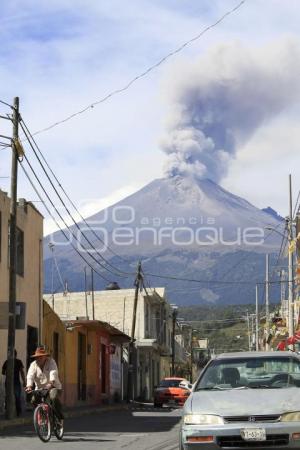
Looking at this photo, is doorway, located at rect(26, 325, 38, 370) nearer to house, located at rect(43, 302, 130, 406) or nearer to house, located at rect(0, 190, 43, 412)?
house, located at rect(0, 190, 43, 412)

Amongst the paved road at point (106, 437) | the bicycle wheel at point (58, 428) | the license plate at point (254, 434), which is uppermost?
the license plate at point (254, 434)

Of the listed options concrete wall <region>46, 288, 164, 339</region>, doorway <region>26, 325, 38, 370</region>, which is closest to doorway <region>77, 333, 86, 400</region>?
doorway <region>26, 325, 38, 370</region>

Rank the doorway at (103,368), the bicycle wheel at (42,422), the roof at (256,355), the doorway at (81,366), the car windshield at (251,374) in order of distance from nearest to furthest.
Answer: the car windshield at (251,374), the roof at (256,355), the bicycle wheel at (42,422), the doorway at (81,366), the doorway at (103,368)

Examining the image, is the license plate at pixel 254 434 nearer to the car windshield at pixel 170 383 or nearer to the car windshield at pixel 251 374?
the car windshield at pixel 251 374

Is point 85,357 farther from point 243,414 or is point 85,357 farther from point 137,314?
point 243,414

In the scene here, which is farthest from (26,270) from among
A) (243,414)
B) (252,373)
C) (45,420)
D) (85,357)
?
(243,414)

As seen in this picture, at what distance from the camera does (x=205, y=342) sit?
140375mm

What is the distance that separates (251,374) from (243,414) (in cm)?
154

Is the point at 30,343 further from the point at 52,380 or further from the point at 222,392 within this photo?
the point at 222,392

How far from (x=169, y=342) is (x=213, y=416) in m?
69.8

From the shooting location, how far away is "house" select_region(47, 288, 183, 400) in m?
61.4

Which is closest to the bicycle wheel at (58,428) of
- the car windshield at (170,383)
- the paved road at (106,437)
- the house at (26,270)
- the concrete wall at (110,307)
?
the paved road at (106,437)

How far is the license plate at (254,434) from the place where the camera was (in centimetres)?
932

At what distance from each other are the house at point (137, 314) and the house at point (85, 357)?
34.7 ft
